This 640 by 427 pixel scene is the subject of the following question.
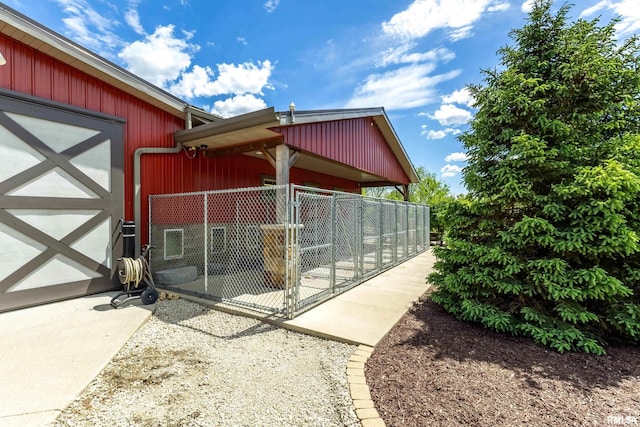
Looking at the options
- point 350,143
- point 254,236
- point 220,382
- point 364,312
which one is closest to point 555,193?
point 364,312

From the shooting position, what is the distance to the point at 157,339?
3297 millimetres

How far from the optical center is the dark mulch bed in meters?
1.95

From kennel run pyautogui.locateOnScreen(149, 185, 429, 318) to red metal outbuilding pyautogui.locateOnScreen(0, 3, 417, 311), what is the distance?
0.55 meters

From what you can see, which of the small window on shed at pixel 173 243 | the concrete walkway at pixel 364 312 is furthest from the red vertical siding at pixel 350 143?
the small window on shed at pixel 173 243

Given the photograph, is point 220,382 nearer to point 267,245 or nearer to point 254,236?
point 267,245

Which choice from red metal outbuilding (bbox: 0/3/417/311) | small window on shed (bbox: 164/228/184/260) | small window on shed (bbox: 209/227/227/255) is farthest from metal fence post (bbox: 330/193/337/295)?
small window on shed (bbox: 164/228/184/260)

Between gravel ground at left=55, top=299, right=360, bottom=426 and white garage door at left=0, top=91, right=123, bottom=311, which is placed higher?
white garage door at left=0, top=91, right=123, bottom=311

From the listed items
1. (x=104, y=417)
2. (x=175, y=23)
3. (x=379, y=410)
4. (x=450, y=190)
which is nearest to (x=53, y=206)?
(x=104, y=417)

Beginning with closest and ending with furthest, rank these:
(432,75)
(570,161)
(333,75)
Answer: (570,161), (333,75), (432,75)

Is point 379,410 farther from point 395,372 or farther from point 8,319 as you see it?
point 8,319

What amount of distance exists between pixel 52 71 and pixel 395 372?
6.42 m

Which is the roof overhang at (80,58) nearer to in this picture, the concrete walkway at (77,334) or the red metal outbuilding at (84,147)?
the red metal outbuilding at (84,147)

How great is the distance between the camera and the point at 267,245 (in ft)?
17.7

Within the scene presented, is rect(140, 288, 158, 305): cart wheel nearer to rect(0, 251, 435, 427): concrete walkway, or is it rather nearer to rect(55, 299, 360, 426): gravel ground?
rect(0, 251, 435, 427): concrete walkway
